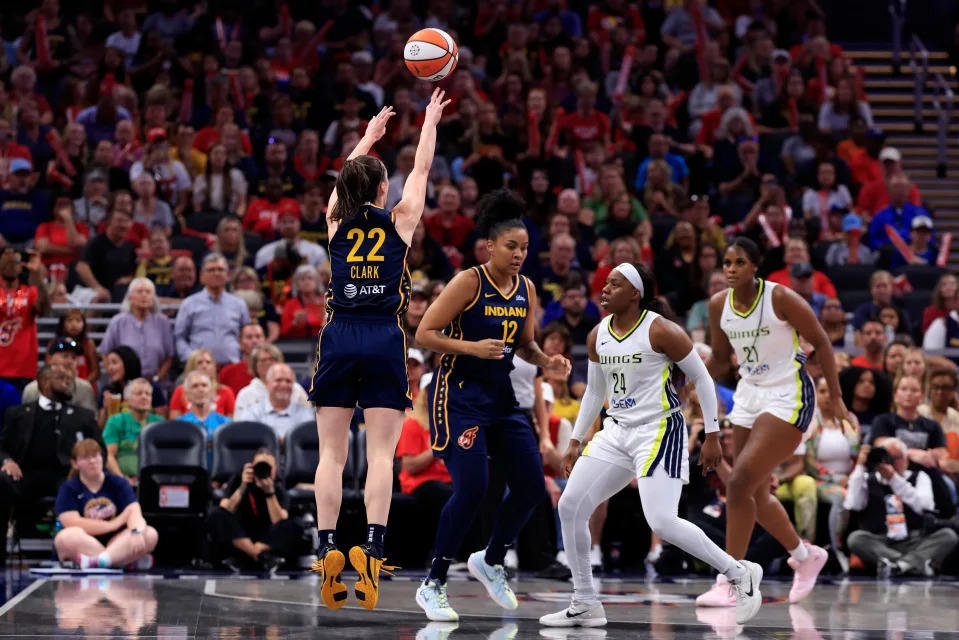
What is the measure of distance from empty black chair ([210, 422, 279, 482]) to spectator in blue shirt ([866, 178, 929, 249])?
7.99 meters

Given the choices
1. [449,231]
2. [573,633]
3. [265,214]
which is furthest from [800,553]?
[265,214]

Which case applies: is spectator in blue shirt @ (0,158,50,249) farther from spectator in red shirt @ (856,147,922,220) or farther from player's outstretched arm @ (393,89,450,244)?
spectator in red shirt @ (856,147,922,220)

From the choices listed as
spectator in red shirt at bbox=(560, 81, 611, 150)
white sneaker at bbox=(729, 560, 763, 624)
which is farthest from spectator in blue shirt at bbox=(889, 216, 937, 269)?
white sneaker at bbox=(729, 560, 763, 624)

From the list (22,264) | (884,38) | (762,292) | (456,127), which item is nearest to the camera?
(762,292)

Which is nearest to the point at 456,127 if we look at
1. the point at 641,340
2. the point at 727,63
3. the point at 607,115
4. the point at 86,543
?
the point at 607,115

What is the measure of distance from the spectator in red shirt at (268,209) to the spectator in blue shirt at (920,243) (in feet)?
22.2

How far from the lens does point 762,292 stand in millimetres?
8648

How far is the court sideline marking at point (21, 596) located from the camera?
8.08 m

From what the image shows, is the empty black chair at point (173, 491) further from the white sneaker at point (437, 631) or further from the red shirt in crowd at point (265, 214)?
the red shirt in crowd at point (265, 214)

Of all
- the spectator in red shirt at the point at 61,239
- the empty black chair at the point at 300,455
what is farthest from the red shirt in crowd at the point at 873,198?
the spectator in red shirt at the point at 61,239

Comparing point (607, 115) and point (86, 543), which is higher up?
point (607, 115)

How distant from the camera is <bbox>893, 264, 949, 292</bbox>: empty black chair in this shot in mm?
15367

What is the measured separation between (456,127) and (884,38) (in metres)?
8.37

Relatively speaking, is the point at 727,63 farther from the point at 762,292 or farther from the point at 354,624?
the point at 354,624
